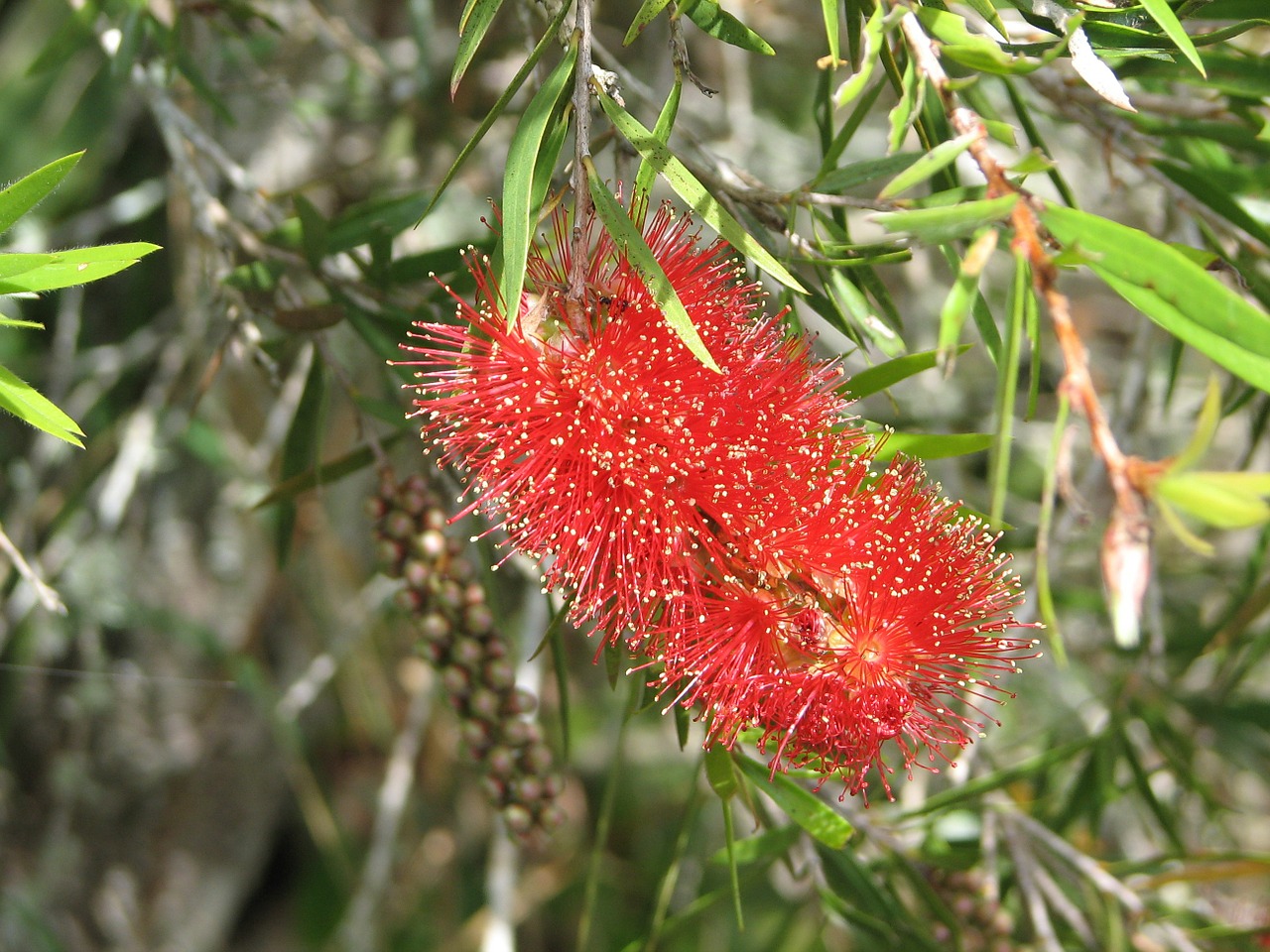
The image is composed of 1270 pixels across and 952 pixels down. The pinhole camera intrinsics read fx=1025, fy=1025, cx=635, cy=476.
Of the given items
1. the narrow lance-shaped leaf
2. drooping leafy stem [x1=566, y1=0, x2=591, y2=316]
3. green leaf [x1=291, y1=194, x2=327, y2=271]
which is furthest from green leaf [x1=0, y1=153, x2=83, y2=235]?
the narrow lance-shaped leaf

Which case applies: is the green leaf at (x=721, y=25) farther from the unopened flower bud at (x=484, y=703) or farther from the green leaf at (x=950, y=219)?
the unopened flower bud at (x=484, y=703)

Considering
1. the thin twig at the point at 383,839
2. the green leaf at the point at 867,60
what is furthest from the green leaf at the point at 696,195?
the thin twig at the point at 383,839

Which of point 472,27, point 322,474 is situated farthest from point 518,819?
point 472,27

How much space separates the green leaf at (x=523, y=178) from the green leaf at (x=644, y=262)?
6 cm

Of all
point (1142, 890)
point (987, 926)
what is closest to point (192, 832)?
point (987, 926)

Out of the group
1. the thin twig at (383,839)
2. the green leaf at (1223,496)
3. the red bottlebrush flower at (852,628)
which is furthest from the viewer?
the thin twig at (383,839)

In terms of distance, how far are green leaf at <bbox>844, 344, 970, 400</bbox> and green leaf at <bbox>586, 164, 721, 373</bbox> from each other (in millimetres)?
227

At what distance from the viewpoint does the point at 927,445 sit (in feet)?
3.41

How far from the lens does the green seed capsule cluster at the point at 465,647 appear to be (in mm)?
1242

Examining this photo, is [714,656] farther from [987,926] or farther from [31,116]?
[31,116]

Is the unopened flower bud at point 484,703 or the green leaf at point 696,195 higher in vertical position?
the green leaf at point 696,195

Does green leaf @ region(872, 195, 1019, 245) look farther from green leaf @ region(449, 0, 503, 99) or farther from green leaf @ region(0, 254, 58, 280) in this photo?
green leaf @ region(0, 254, 58, 280)

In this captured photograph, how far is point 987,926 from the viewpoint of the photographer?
4.86ft

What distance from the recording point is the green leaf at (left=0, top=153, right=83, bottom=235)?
876 millimetres
